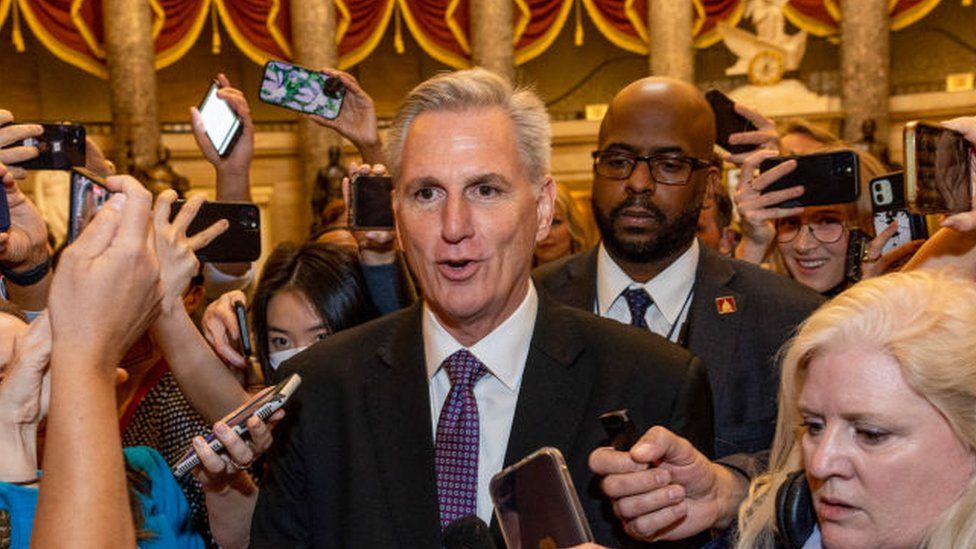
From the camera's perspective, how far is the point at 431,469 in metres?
2.00

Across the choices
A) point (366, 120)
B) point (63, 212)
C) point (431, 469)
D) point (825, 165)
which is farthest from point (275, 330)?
point (63, 212)

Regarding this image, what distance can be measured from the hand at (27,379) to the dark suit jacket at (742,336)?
1193mm

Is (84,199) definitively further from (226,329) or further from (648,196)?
(648,196)

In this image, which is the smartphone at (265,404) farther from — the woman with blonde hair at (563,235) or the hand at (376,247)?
the woman with blonde hair at (563,235)

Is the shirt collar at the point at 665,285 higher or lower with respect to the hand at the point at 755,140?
lower

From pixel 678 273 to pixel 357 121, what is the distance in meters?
1.01

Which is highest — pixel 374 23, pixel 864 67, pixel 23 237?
pixel 374 23

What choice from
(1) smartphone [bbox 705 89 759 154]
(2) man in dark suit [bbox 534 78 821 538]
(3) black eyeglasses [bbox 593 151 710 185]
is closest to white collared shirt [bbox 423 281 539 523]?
(2) man in dark suit [bbox 534 78 821 538]

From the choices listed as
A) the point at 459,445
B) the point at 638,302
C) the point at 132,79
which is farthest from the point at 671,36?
the point at 459,445

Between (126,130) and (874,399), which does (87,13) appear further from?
(874,399)

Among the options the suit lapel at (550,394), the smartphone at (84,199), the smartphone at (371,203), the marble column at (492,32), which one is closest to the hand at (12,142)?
the smartphone at (371,203)

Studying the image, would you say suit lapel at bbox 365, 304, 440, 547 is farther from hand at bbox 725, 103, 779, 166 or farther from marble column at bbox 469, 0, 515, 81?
marble column at bbox 469, 0, 515, 81

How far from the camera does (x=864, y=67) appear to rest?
13.8 metres

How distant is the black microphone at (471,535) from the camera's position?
1.54 meters
